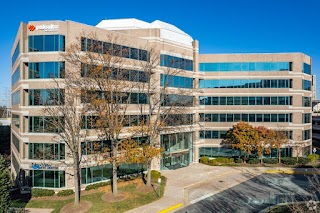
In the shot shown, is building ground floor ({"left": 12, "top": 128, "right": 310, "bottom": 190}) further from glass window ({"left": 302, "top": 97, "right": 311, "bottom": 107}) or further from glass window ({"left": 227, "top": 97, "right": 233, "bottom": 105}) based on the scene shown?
glass window ({"left": 302, "top": 97, "right": 311, "bottom": 107})

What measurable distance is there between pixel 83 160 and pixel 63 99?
718cm

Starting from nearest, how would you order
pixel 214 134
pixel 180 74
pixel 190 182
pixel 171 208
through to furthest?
pixel 171 208
pixel 190 182
pixel 180 74
pixel 214 134

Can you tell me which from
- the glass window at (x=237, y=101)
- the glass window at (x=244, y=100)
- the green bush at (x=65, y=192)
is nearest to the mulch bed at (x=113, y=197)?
the green bush at (x=65, y=192)

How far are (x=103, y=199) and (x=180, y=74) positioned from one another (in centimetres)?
2180

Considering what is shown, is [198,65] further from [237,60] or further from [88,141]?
[88,141]

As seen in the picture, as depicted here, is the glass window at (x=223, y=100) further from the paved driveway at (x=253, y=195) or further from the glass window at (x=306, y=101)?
the paved driveway at (x=253, y=195)

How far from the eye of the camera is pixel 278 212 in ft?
72.9

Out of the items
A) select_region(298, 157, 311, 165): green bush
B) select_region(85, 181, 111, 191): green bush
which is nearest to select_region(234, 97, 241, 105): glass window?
select_region(298, 157, 311, 165): green bush

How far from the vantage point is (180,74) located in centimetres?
3956

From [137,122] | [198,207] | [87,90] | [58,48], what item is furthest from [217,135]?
[58,48]

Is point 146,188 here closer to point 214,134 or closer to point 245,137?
point 245,137

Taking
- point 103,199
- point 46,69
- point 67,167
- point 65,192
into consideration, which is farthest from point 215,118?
point 46,69

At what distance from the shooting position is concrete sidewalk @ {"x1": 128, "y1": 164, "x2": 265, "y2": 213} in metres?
24.3

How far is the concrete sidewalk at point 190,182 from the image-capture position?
24.3 m
